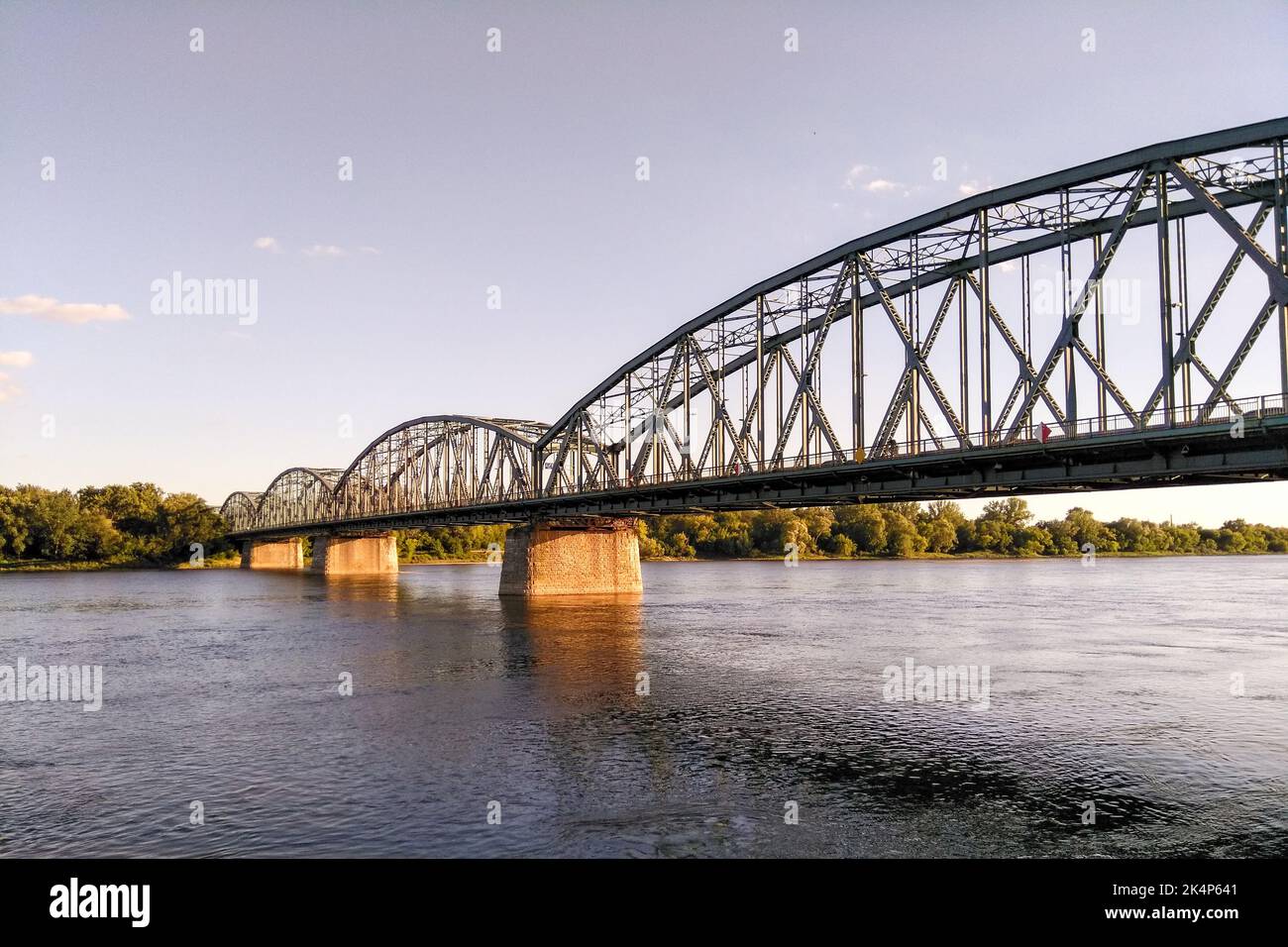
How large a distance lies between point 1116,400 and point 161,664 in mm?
37129

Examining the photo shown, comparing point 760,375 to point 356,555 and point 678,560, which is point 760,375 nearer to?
point 356,555

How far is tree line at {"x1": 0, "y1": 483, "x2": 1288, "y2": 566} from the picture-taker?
487 feet

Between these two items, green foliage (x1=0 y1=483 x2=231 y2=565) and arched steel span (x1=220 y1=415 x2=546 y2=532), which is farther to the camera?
green foliage (x1=0 y1=483 x2=231 y2=565)

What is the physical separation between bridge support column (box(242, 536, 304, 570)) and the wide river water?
117 m

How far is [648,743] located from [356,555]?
116448 mm

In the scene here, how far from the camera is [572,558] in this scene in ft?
243

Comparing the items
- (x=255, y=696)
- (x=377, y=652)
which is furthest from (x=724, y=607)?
(x=255, y=696)

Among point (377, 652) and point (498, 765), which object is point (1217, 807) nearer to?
point (498, 765)

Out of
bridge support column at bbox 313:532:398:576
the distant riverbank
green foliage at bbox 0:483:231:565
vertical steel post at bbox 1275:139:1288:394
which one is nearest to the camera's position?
vertical steel post at bbox 1275:139:1288:394
